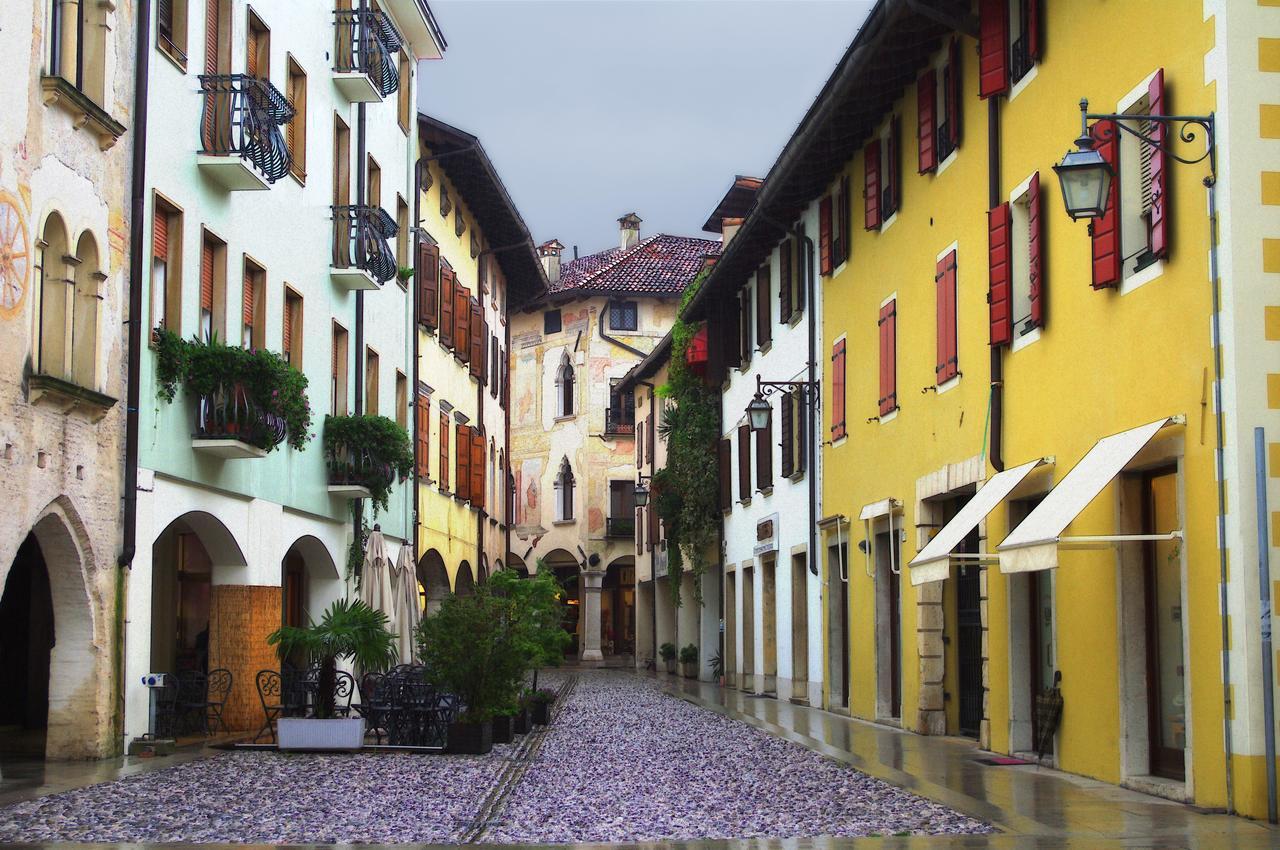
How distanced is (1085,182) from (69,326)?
8.70m

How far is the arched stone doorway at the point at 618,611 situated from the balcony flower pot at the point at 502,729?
40362mm

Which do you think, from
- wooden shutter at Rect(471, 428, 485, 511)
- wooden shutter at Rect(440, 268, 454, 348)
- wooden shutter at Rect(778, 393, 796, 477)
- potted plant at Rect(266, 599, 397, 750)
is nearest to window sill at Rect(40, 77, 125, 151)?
potted plant at Rect(266, 599, 397, 750)

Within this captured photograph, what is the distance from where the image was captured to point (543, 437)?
191ft

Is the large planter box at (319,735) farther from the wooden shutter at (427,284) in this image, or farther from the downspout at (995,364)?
the wooden shutter at (427,284)

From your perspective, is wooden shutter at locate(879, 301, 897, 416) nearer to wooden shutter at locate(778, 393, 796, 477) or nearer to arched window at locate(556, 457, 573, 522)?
wooden shutter at locate(778, 393, 796, 477)

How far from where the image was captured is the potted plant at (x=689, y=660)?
40500 millimetres

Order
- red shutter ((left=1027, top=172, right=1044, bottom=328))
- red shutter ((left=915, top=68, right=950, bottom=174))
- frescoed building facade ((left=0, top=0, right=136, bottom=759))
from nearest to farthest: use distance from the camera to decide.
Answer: frescoed building facade ((left=0, top=0, right=136, bottom=759)), red shutter ((left=1027, top=172, right=1044, bottom=328)), red shutter ((left=915, top=68, right=950, bottom=174))

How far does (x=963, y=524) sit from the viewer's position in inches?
593

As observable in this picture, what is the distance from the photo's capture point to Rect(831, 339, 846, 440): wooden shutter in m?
23.9

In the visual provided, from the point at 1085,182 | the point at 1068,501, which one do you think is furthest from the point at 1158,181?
the point at 1068,501

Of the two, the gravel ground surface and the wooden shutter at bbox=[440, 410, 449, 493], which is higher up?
the wooden shutter at bbox=[440, 410, 449, 493]

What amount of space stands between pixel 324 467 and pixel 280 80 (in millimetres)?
→ 5383

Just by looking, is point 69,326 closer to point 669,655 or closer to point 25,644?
point 25,644

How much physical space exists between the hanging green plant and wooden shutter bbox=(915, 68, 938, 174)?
17.0 metres
